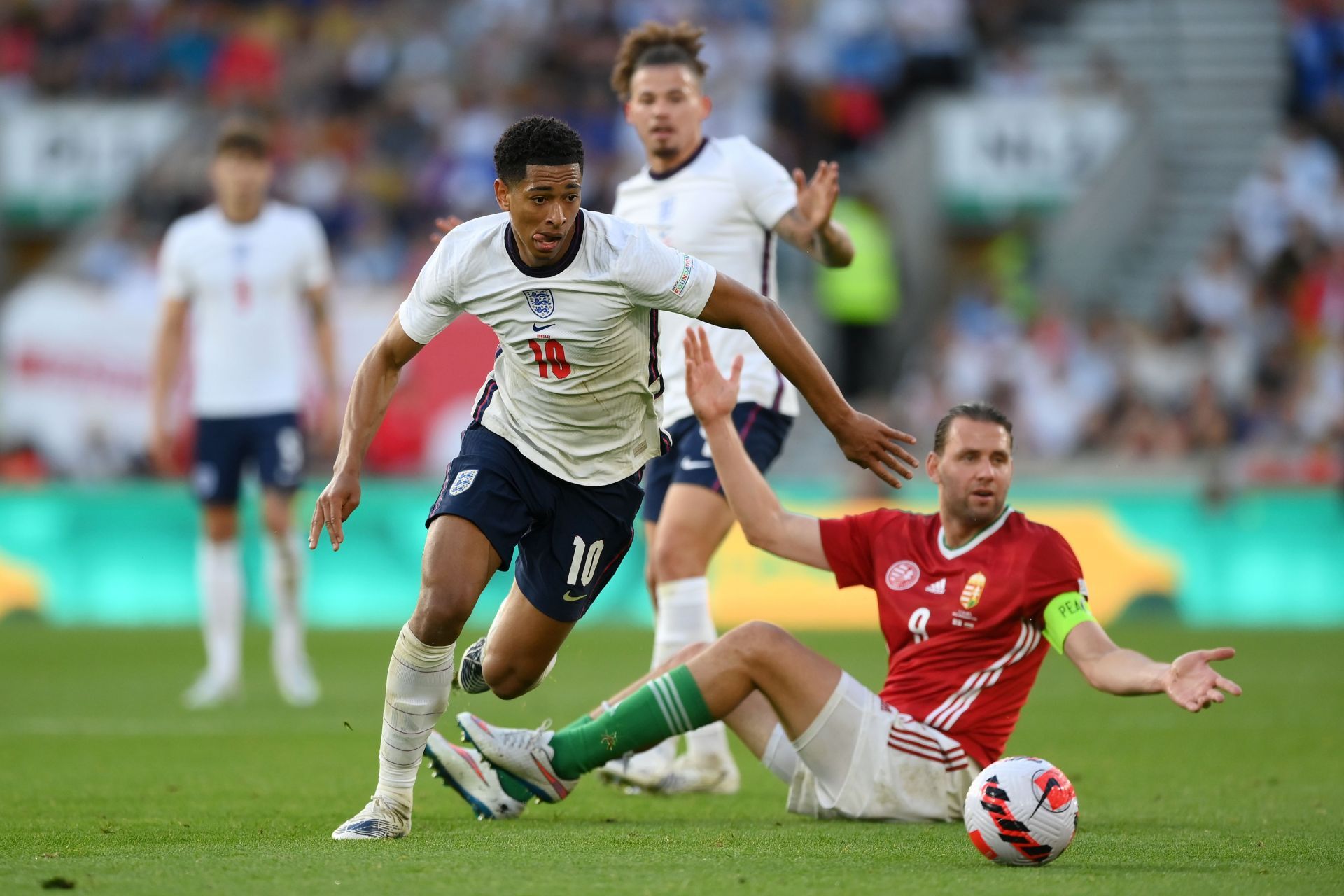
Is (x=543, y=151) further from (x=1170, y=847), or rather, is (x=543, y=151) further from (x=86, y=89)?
(x=86, y=89)

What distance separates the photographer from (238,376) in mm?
10195

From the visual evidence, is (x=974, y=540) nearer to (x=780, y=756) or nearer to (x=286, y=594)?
(x=780, y=756)

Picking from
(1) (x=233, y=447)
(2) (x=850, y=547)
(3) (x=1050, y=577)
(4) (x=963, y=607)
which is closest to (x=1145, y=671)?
(3) (x=1050, y=577)

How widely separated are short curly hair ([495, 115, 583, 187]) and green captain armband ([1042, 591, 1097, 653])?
2.02 meters

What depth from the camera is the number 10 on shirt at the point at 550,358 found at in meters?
5.70

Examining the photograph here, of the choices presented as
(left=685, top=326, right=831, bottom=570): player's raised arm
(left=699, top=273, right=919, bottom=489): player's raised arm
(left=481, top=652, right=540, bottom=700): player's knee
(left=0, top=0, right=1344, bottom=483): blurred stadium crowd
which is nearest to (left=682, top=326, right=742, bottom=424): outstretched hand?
(left=685, top=326, right=831, bottom=570): player's raised arm

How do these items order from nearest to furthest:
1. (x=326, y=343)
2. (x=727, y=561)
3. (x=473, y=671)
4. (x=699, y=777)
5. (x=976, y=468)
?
(x=976, y=468) < (x=473, y=671) < (x=699, y=777) < (x=326, y=343) < (x=727, y=561)

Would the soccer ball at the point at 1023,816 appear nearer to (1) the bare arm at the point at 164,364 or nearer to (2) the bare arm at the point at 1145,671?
(2) the bare arm at the point at 1145,671

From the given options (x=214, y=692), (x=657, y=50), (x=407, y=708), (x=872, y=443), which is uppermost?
(x=657, y=50)

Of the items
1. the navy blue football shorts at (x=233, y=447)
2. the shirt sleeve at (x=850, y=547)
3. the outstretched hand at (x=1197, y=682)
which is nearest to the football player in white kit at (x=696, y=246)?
the shirt sleeve at (x=850, y=547)

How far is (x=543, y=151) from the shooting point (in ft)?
17.6

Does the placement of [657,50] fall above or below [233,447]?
above

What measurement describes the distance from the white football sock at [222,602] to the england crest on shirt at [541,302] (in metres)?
5.15

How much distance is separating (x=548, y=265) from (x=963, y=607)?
174cm
